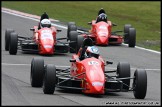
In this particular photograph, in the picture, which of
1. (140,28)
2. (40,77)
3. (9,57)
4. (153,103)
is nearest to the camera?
(153,103)

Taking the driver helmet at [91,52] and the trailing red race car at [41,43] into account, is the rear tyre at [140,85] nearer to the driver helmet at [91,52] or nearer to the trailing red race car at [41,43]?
the driver helmet at [91,52]

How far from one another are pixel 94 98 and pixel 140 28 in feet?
67.4

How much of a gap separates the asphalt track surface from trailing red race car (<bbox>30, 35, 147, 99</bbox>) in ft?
0.59

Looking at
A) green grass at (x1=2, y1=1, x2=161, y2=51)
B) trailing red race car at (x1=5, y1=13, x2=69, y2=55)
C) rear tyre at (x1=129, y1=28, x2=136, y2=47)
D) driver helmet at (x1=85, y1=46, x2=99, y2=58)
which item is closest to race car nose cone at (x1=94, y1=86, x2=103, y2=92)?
driver helmet at (x1=85, y1=46, x2=99, y2=58)

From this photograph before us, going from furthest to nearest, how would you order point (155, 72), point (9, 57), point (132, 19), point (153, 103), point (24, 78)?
point (132, 19)
point (9, 57)
point (155, 72)
point (24, 78)
point (153, 103)

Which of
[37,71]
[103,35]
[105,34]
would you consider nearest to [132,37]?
[105,34]

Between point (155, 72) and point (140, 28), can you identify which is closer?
point (155, 72)

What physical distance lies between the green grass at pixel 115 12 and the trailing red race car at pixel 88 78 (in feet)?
42.0

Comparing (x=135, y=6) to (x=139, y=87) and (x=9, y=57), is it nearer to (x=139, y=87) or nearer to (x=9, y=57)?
(x=9, y=57)

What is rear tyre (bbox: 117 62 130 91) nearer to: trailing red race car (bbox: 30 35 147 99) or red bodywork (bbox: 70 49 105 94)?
trailing red race car (bbox: 30 35 147 99)

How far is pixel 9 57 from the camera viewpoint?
23297 millimetres

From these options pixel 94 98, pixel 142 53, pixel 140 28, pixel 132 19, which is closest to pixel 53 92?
pixel 94 98

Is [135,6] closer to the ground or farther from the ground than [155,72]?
farther from the ground

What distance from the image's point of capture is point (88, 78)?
1556cm
